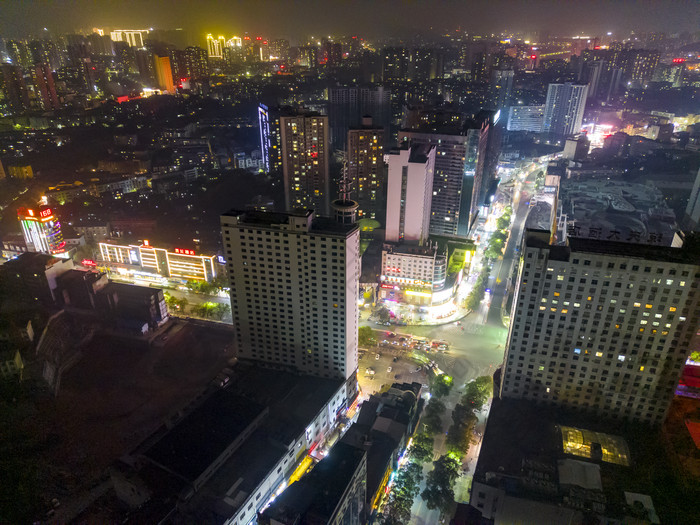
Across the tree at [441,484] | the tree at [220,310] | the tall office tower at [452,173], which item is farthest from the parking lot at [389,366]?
the tall office tower at [452,173]

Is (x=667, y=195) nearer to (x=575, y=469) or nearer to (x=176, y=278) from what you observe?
(x=575, y=469)

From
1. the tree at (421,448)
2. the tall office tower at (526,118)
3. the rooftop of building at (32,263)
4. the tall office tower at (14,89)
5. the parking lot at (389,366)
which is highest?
the tall office tower at (14,89)

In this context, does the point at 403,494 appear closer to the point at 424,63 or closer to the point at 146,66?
the point at 424,63

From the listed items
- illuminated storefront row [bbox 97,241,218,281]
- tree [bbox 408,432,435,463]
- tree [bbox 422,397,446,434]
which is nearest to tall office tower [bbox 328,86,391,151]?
illuminated storefront row [bbox 97,241,218,281]

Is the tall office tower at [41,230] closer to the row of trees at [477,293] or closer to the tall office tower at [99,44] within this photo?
the row of trees at [477,293]

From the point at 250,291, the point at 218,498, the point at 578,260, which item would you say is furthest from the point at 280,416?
the point at 578,260

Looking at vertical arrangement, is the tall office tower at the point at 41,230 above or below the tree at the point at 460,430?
above

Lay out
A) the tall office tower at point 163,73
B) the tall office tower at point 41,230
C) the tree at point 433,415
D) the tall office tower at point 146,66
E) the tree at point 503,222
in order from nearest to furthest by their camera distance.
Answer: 1. the tree at point 433,415
2. the tall office tower at point 41,230
3. the tree at point 503,222
4. the tall office tower at point 163,73
5. the tall office tower at point 146,66

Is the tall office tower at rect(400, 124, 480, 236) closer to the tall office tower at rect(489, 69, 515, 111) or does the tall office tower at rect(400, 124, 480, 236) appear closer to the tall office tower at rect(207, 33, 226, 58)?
the tall office tower at rect(489, 69, 515, 111)
